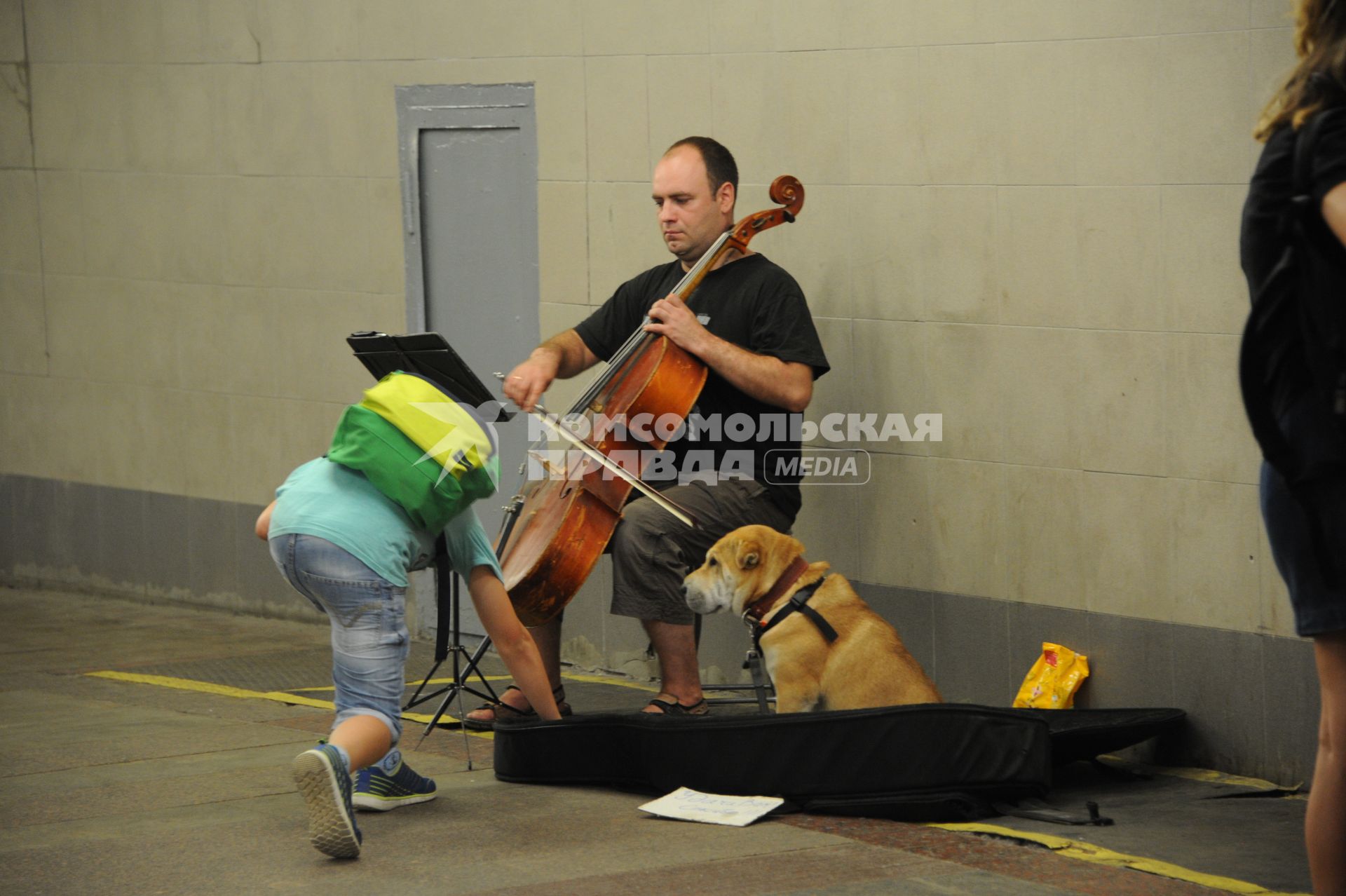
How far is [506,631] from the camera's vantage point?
14.9 feet

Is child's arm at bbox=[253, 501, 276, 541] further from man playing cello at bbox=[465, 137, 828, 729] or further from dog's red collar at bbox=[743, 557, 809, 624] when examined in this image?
dog's red collar at bbox=[743, 557, 809, 624]

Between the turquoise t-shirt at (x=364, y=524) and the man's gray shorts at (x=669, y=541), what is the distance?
2.76 ft

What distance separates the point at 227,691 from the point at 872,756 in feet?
9.95

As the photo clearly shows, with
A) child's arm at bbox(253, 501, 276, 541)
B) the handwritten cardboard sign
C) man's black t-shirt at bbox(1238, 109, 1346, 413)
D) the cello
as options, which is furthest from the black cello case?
man's black t-shirt at bbox(1238, 109, 1346, 413)

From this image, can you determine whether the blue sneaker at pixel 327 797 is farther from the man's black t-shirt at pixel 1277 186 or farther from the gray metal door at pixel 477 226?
the gray metal door at pixel 477 226

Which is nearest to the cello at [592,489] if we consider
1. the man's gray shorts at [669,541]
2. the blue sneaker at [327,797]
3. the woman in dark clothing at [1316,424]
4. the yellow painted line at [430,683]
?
the man's gray shorts at [669,541]

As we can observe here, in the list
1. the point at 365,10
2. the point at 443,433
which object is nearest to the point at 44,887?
the point at 443,433

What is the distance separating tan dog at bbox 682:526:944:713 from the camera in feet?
16.2

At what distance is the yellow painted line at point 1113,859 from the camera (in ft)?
13.2

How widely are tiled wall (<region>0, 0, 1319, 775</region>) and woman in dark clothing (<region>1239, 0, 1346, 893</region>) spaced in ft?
6.28

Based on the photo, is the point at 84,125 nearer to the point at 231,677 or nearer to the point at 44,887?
the point at 231,677

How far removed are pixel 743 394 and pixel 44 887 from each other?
2.49 meters

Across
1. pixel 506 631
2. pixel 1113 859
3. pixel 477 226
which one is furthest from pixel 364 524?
pixel 477 226

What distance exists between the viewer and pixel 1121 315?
17.2 feet
